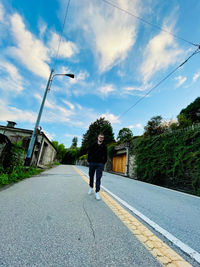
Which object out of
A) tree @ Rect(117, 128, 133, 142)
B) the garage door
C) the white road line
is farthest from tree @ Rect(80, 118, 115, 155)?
the white road line

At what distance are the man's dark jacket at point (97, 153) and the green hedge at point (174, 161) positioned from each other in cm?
470

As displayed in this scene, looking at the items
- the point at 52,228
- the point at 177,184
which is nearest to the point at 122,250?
the point at 52,228

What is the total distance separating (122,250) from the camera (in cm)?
119

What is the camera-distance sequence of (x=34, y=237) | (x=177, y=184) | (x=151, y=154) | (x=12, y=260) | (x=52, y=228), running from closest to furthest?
(x=12, y=260) < (x=34, y=237) < (x=52, y=228) < (x=177, y=184) < (x=151, y=154)

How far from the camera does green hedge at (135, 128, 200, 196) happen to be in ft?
18.2

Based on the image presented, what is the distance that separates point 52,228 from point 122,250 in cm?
90

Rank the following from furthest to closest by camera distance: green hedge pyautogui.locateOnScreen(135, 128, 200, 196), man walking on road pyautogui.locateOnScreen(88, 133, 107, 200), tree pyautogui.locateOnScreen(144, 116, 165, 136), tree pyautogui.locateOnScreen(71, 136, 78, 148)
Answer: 1. tree pyautogui.locateOnScreen(71, 136, 78, 148)
2. tree pyautogui.locateOnScreen(144, 116, 165, 136)
3. green hedge pyautogui.locateOnScreen(135, 128, 200, 196)
4. man walking on road pyautogui.locateOnScreen(88, 133, 107, 200)

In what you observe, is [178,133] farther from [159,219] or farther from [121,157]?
[121,157]

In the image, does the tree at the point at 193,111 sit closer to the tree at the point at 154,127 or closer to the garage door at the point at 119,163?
the tree at the point at 154,127

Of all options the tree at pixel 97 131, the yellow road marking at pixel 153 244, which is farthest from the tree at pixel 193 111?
the yellow road marking at pixel 153 244

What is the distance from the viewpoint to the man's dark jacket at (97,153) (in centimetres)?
334

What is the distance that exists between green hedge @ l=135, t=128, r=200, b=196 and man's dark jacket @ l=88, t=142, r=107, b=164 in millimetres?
4696

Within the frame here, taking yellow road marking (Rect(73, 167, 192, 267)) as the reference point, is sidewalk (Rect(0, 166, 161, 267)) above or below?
below

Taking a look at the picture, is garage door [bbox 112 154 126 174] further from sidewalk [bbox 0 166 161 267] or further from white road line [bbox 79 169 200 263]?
sidewalk [bbox 0 166 161 267]
